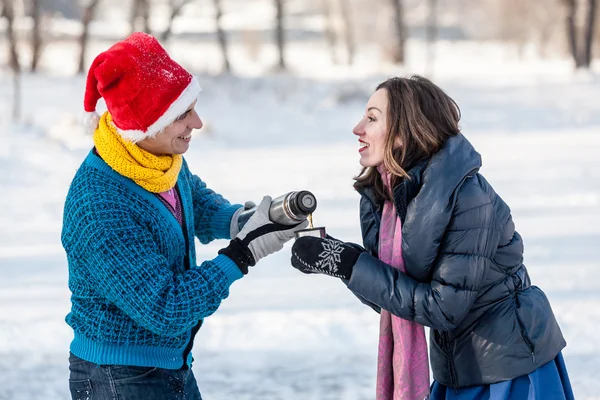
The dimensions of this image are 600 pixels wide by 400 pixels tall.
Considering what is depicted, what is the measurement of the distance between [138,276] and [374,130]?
851 mm

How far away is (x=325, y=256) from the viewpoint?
2.64m

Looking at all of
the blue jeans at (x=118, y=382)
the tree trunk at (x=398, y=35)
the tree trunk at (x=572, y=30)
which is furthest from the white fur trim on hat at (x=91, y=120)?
the tree trunk at (x=398, y=35)

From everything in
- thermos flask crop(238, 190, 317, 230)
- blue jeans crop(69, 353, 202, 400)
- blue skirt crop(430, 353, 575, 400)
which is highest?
thermos flask crop(238, 190, 317, 230)

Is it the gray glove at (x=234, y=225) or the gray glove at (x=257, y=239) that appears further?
the gray glove at (x=234, y=225)

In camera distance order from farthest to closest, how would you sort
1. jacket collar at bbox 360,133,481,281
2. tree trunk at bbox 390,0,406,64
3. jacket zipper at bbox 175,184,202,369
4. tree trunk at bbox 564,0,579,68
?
tree trunk at bbox 390,0,406,64 < tree trunk at bbox 564,0,579,68 < jacket zipper at bbox 175,184,202,369 < jacket collar at bbox 360,133,481,281

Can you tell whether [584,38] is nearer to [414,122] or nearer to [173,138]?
[414,122]

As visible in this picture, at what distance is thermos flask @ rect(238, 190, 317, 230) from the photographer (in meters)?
2.69

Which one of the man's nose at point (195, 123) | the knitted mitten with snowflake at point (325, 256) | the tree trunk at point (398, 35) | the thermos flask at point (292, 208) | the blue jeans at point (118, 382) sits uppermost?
the man's nose at point (195, 123)

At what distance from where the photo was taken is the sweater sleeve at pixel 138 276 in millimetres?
2402

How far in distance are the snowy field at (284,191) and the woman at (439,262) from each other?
6.31ft

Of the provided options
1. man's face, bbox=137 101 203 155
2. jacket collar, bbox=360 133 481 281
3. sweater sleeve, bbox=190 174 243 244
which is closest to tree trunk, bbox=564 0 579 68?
sweater sleeve, bbox=190 174 243 244

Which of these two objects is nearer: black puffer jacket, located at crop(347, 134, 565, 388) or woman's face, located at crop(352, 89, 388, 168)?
black puffer jacket, located at crop(347, 134, 565, 388)

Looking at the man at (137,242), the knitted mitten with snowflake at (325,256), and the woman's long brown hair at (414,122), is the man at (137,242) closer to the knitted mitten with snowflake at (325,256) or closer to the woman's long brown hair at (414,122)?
the knitted mitten with snowflake at (325,256)

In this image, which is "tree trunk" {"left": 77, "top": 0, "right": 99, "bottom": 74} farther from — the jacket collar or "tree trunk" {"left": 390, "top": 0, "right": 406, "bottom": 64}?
the jacket collar
